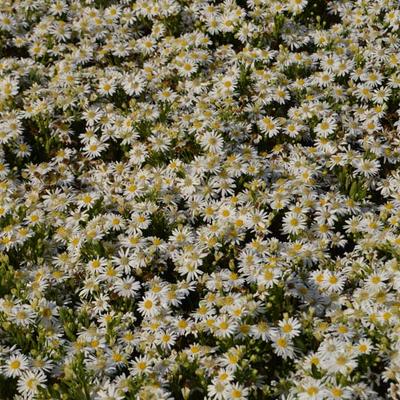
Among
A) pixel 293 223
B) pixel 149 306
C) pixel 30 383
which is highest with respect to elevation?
pixel 293 223

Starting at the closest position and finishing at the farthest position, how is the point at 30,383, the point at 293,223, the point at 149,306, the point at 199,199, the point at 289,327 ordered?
the point at 30,383 < the point at 289,327 < the point at 149,306 < the point at 293,223 < the point at 199,199

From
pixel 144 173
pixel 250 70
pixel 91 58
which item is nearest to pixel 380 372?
pixel 144 173

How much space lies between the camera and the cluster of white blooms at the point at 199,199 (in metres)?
5.12

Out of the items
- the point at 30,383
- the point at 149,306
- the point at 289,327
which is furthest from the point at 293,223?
the point at 30,383

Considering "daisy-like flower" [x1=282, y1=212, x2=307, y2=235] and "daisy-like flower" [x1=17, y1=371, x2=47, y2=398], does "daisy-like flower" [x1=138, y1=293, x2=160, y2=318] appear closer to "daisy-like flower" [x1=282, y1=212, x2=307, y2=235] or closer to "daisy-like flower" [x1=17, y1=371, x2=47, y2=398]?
"daisy-like flower" [x1=17, y1=371, x2=47, y2=398]

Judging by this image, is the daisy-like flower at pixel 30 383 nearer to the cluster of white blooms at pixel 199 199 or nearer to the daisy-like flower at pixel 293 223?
the cluster of white blooms at pixel 199 199

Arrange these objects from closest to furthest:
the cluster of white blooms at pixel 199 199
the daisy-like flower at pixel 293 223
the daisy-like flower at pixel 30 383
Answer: the daisy-like flower at pixel 30 383, the cluster of white blooms at pixel 199 199, the daisy-like flower at pixel 293 223

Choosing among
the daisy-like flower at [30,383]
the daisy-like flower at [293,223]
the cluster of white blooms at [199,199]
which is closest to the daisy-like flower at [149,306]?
the cluster of white blooms at [199,199]

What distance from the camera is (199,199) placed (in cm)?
628

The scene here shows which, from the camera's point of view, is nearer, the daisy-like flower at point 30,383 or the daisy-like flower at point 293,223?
the daisy-like flower at point 30,383

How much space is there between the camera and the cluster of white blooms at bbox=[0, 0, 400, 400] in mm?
5117

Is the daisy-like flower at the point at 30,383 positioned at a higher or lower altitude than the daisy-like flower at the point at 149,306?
lower

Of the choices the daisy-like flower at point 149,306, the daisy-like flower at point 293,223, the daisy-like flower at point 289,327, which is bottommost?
the daisy-like flower at point 149,306

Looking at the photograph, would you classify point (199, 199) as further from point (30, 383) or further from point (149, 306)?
point (30, 383)
